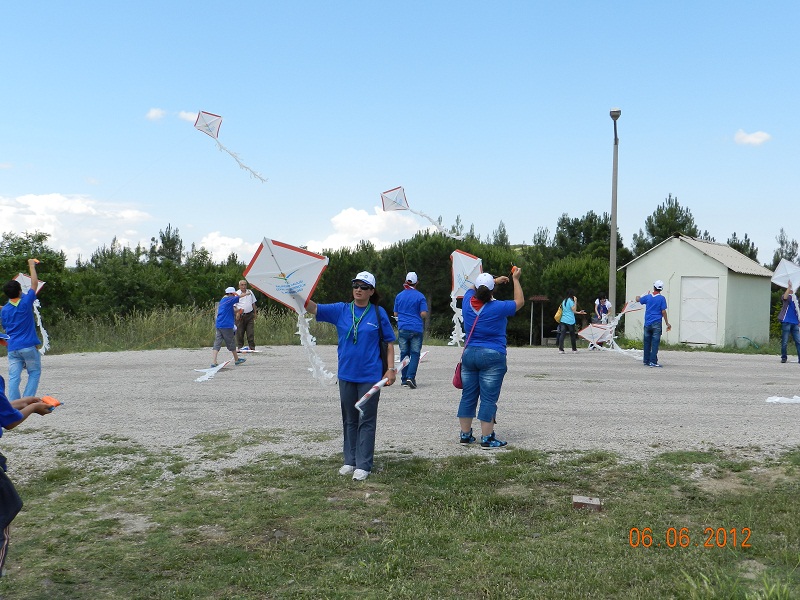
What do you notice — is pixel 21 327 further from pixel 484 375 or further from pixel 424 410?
pixel 484 375

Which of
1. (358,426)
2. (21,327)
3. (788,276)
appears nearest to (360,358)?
(358,426)

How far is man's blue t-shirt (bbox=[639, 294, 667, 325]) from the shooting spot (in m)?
15.2

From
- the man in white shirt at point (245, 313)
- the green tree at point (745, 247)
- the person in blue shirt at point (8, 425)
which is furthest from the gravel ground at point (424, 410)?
the green tree at point (745, 247)

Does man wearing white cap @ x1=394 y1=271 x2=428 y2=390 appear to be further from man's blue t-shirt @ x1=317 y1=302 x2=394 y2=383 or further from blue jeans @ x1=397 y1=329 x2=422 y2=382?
man's blue t-shirt @ x1=317 y1=302 x2=394 y2=383

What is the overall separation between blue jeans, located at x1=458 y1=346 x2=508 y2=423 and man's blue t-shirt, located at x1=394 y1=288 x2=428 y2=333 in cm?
418

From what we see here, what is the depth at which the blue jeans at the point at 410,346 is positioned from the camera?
38.8ft

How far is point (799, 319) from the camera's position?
1614 cm

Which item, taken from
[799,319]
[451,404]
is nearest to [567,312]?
[799,319]

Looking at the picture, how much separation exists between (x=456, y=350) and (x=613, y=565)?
16.7 metres

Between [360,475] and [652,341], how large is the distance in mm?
11290

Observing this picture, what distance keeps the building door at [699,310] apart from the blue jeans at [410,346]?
56.4 ft

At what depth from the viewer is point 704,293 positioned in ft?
86.7

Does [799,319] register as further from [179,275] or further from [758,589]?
[179,275]

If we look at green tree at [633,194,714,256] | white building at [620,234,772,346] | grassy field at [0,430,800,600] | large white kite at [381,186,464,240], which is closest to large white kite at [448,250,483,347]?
large white kite at [381,186,464,240]
